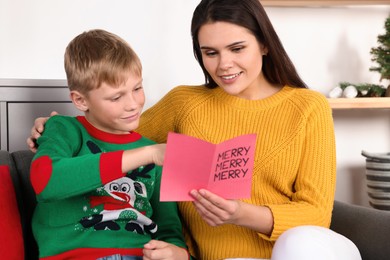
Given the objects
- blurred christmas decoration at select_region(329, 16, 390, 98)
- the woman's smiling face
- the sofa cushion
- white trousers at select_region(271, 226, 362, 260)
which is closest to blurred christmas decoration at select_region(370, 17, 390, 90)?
blurred christmas decoration at select_region(329, 16, 390, 98)

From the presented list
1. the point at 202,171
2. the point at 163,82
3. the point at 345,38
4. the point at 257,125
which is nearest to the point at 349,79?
the point at 345,38

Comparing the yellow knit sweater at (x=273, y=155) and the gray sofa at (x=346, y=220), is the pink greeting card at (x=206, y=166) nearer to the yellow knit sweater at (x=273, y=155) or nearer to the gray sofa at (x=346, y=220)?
the yellow knit sweater at (x=273, y=155)

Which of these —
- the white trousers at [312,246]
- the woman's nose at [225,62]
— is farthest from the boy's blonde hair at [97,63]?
the white trousers at [312,246]

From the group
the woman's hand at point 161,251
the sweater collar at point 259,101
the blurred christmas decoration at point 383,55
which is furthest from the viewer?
the blurred christmas decoration at point 383,55

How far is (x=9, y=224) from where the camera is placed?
A: 173cm

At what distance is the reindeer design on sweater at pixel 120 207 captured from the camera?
1591 mm

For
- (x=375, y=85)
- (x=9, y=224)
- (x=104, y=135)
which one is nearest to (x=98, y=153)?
(x=104, y=135)

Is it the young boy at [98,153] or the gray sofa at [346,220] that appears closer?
the young boy at [98,153]

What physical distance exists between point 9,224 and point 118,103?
1.55 feet

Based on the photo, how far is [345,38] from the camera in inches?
133

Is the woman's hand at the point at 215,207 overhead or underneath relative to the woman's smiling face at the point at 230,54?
underneath

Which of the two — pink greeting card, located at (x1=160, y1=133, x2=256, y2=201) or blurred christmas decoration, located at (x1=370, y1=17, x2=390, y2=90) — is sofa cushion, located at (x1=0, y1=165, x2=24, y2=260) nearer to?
pink greeting card, located at (x1=160, y1=133, x2=256, y2=201)

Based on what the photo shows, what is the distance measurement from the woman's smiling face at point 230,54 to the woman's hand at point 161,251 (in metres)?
0.47

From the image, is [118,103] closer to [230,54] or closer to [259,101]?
[230,54]
